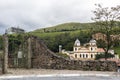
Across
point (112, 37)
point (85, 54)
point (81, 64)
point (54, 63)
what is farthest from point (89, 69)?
point (85, 54)

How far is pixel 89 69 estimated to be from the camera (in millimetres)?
19531

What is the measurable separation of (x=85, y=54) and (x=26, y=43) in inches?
4446

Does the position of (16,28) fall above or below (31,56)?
above

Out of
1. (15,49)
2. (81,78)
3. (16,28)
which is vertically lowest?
(81,78)

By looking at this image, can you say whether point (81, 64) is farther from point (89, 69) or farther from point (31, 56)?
point (31, 56)

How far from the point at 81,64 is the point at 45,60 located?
265cm

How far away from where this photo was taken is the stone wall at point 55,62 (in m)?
19.3

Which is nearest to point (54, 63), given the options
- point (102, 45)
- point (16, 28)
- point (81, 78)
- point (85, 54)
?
point (16, 28)

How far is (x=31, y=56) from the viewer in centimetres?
2142

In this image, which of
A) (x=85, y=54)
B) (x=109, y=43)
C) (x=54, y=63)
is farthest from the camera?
(x=85, y=54)

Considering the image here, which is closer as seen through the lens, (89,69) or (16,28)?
(89,69)

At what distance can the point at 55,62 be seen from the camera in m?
20.6

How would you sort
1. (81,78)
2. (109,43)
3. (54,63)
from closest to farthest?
(81,78) → (54,63) → (109,43)

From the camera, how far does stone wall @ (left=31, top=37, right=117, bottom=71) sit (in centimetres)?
1927
